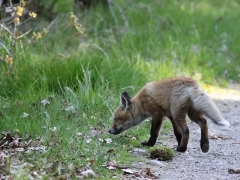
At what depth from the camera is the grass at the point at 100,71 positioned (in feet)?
19.5

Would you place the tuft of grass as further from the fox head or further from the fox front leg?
the fox head

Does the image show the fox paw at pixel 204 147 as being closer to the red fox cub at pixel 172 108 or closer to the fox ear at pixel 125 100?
the red fox cub at pixel 172 108

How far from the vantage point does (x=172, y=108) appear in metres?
6.58

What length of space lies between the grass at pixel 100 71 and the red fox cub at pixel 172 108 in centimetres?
28

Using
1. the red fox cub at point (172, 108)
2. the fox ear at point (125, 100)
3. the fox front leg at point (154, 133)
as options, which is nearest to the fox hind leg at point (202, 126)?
the red fox cub at point (172, 108)

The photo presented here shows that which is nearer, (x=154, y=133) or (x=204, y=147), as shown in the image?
(x=204, y=147)

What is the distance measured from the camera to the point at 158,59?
34.6 feet

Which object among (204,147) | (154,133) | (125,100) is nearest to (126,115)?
(125,100)

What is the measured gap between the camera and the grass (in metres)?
5.94

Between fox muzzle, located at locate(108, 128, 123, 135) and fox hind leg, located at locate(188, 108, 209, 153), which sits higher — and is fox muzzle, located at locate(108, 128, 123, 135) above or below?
below

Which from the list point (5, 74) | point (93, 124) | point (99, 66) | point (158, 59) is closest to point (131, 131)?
point (93, 124)

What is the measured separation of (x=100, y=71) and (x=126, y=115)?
1.63 m

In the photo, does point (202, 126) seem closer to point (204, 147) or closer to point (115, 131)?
point (204, 147)

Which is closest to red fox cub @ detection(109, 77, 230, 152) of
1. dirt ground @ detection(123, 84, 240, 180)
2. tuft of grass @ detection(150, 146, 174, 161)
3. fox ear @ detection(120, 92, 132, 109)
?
fox ear @ detection(120, 92, 132, 109)
